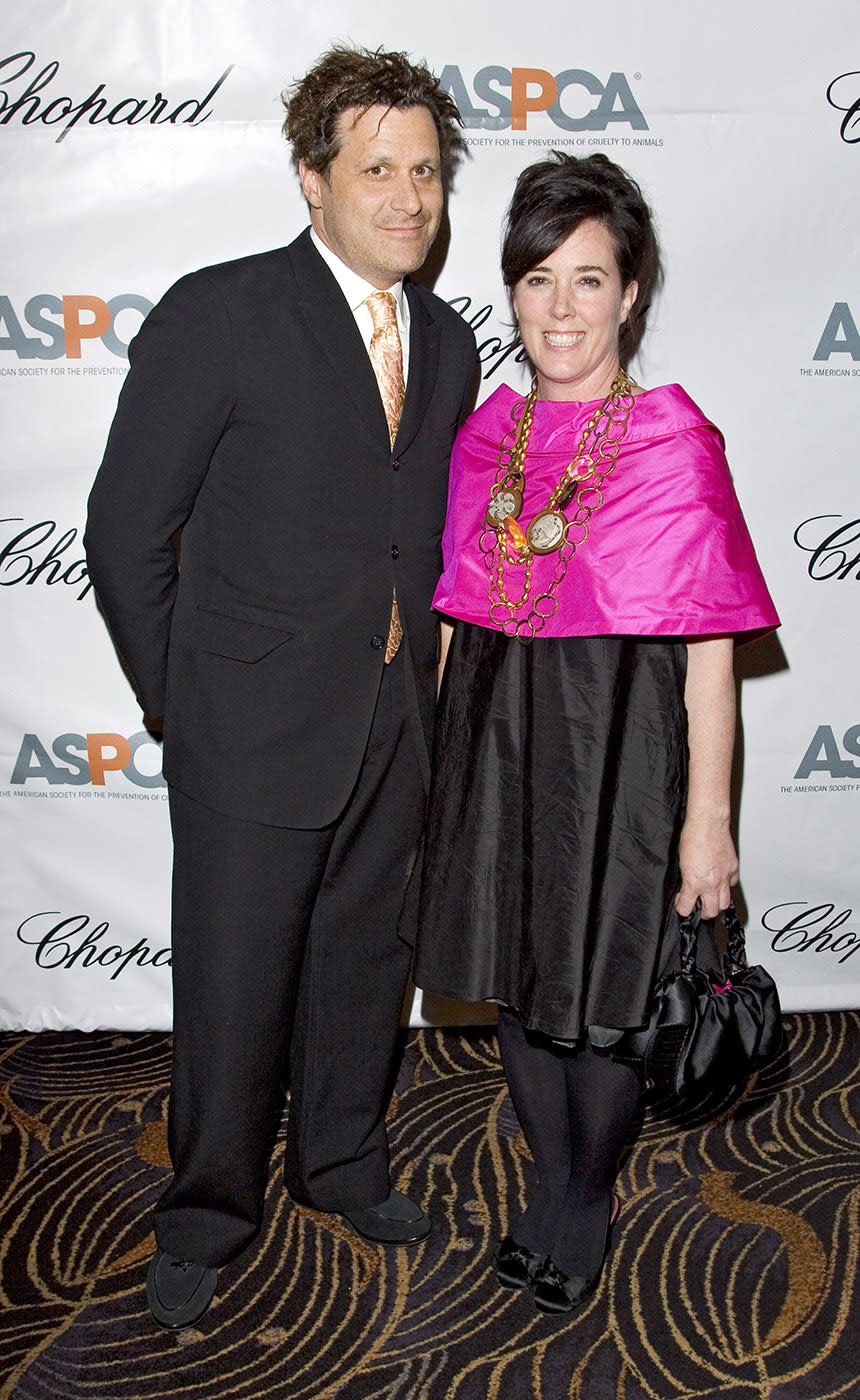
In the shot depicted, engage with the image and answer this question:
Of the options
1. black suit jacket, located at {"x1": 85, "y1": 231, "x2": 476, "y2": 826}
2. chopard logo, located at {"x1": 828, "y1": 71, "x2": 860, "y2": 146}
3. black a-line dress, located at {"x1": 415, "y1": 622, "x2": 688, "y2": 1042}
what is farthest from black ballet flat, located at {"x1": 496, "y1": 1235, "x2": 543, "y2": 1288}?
chopard logo, located at {"x1": 828, "y1": 71, "x2": 860, "y2": 146}

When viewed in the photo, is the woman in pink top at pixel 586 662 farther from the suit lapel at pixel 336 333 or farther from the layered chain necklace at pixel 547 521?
the suit lapel at pixel 336 333

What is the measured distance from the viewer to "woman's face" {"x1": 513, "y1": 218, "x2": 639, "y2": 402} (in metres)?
1.74

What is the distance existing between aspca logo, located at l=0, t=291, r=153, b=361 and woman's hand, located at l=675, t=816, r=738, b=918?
1428mm

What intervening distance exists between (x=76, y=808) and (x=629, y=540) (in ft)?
4.85

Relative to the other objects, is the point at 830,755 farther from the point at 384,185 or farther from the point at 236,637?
the point at 384,185

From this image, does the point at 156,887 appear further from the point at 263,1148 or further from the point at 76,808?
the point at 263,1148

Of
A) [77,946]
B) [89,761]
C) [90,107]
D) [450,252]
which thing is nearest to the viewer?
[90,107]

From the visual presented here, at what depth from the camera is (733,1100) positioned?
2492 millimetres

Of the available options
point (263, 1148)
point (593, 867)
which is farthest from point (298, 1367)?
point (593, 867)

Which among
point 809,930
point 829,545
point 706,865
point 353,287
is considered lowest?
point 809,930

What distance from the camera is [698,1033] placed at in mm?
1773

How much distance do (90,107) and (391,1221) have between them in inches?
81.5

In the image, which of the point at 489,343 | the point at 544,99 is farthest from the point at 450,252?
the point at 544,99

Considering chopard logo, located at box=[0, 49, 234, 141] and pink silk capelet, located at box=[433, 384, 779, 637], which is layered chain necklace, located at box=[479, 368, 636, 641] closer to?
pink silk capelet, located at box=[433, 384, 779, 637]
